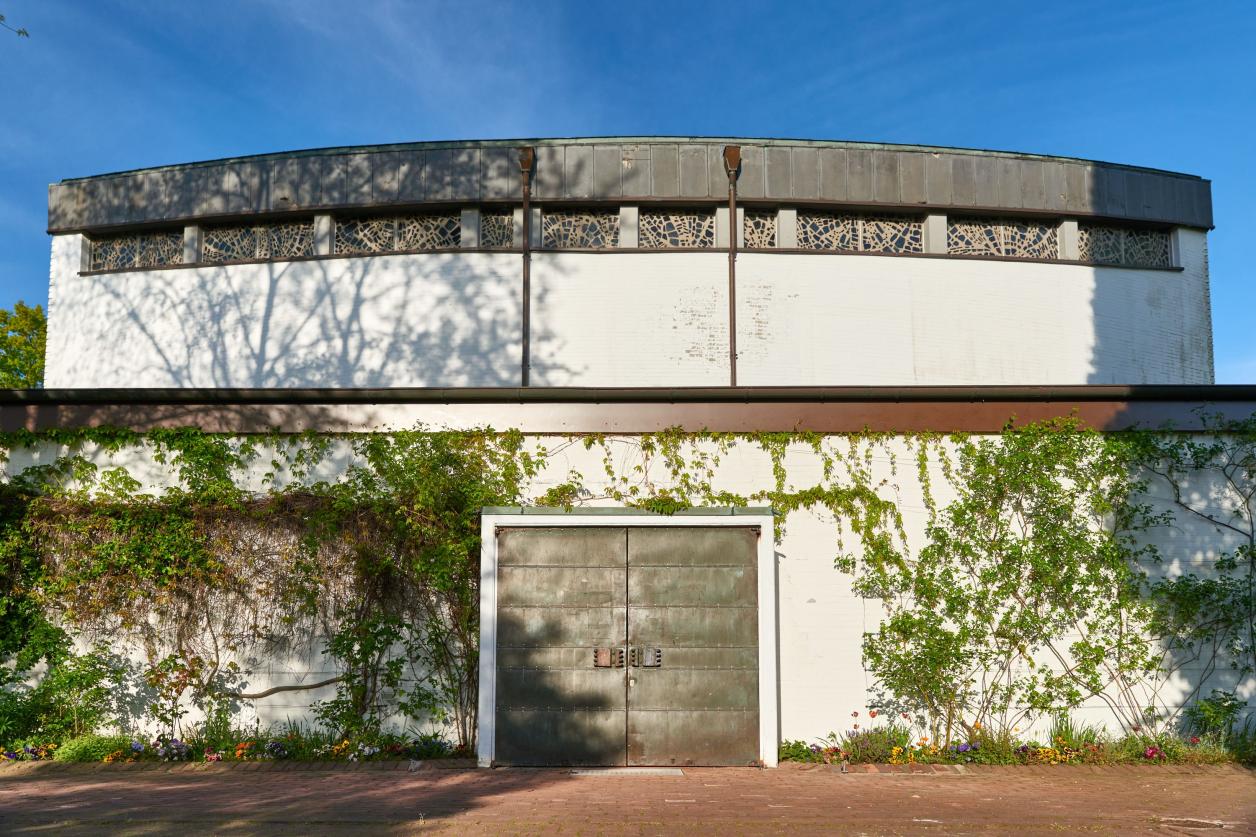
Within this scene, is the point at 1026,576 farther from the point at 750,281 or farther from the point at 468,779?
the point at 750,281

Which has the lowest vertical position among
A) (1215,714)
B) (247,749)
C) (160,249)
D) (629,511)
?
(247,749)

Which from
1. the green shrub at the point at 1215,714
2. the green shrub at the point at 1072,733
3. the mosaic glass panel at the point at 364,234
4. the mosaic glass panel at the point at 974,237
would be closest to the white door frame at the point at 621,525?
the green shrub at the point at 1072,733

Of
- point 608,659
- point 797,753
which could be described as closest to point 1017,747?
point 797,753

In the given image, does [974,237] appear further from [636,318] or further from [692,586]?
[692,586]

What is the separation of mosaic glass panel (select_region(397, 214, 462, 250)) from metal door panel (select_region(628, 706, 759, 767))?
9696mm

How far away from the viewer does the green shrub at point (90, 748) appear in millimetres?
8859

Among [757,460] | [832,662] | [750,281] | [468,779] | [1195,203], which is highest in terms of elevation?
[1195,203]

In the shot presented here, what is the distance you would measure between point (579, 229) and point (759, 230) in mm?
2928

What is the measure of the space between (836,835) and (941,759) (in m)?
2.81

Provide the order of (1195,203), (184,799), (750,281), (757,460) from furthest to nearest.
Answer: (1195,203) → (750,281) → (757,460) → (184,799)

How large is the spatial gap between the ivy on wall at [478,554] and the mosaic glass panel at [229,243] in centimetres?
787

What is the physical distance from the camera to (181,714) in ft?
30.6

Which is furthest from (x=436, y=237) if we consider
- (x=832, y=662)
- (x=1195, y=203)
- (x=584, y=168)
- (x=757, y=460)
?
(x=1195, y=203)

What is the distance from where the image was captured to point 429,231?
642 inches
